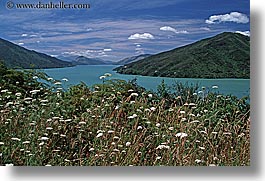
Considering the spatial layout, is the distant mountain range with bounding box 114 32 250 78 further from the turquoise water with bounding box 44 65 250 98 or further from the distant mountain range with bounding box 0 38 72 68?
the distant mountain range with bounding box 0 38 72 68

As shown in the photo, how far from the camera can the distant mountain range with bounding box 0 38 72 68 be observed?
175 inches

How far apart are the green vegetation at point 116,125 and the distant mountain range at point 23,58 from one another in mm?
72

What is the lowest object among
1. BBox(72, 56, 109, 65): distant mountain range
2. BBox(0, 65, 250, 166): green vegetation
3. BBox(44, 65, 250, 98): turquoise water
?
BBox(0, 65, 250, 166): green vegetation

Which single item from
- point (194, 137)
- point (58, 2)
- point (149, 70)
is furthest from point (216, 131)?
point (58, 2)

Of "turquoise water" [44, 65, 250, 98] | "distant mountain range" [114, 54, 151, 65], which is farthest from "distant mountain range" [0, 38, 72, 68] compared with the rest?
"distant mountain range" [114, 54, 151, 65]

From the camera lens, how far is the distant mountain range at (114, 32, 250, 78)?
4.46m

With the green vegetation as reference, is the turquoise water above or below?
above

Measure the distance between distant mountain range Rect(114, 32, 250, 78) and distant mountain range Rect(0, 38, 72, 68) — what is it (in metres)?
0.42

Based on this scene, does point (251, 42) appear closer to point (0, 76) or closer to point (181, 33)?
point (181, 33)

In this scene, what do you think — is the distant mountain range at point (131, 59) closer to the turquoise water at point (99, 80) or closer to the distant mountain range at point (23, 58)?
the turquoise water at point (99, 80)

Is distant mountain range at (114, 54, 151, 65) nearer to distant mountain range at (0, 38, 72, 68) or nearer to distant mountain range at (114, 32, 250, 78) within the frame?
distant mountain range at (114, 32, 250, 78)

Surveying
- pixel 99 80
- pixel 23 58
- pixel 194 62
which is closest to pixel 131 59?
pixel 99 80

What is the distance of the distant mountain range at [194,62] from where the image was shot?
4.46m

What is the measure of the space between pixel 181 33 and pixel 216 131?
66 centimetres
